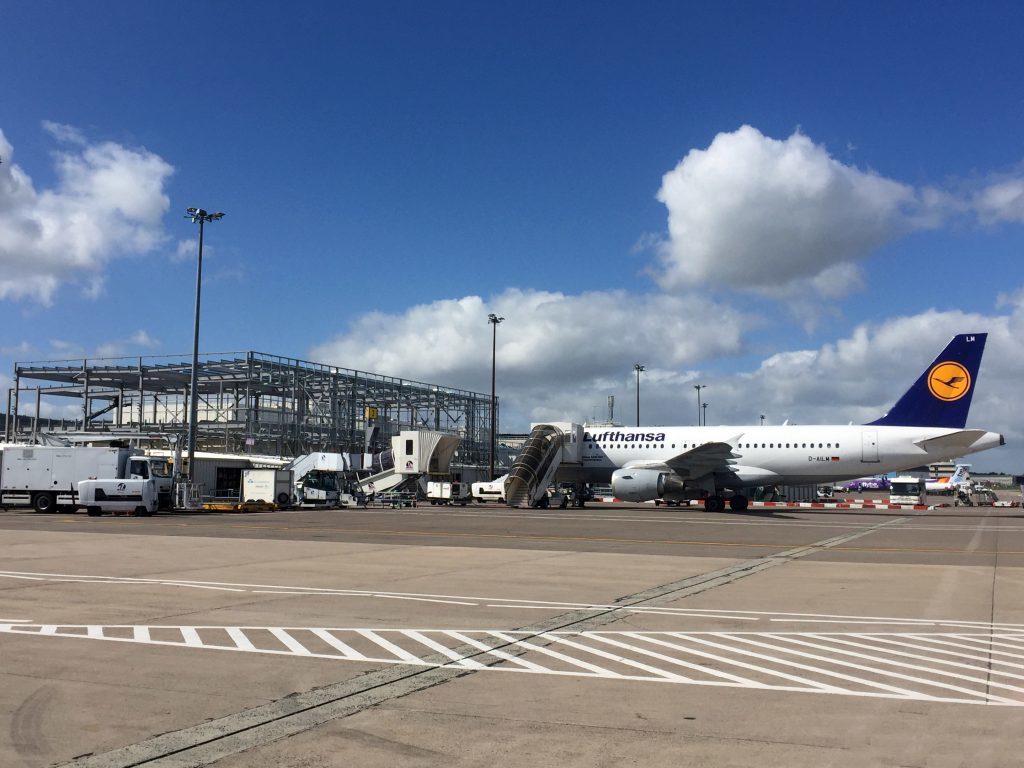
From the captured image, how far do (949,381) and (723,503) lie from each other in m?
12.3

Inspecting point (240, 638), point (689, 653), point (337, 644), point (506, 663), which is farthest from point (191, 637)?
point (689, 653)

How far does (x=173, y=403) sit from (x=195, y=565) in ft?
198

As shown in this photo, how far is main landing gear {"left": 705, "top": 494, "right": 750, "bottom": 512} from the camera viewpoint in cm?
4269

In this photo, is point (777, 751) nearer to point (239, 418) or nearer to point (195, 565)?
point (195, 565)

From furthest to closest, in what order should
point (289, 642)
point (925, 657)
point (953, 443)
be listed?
point (953, 443)
point (289, 642)
point (925, 657)

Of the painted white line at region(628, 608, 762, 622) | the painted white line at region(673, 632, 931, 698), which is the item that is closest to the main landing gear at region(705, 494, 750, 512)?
the painted white line at region(628, 608, 762, 622)

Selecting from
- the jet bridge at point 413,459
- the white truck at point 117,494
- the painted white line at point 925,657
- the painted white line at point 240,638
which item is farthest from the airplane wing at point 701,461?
the painted white line at point 240,638

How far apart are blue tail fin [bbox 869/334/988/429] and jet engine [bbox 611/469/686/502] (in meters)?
11.5

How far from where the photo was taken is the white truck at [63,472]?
35500mm

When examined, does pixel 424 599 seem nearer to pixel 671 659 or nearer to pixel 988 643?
pixel 671 659

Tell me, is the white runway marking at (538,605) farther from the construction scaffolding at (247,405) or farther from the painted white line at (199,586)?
the construction scaffolding at (247,405)

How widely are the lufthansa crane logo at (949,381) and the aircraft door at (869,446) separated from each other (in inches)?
136

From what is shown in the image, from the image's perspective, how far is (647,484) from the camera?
40219 millimetres

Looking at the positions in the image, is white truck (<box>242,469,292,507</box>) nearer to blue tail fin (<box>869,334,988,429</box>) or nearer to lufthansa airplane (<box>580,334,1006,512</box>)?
lufthansa airplane (<box>580,334,1006,512</box>)
